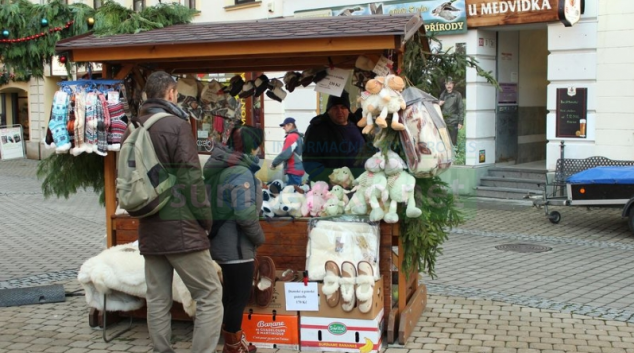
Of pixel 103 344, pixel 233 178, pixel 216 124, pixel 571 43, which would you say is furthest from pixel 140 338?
pixel 571 43

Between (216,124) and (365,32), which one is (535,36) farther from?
(365,32)

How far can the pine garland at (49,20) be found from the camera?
6836mm

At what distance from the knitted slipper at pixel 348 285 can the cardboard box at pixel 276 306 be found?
41 centimetres

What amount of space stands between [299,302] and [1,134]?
2133cm

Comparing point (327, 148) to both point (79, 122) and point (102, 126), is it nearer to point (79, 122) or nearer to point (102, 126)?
point (102, 126)

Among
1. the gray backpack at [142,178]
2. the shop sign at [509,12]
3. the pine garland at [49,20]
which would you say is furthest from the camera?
the shop sign at [509,12]

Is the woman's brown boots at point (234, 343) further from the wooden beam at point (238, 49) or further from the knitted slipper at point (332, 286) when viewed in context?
the wooden beam at point (238, 49)

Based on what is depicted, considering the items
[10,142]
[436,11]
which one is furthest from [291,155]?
[10,142]

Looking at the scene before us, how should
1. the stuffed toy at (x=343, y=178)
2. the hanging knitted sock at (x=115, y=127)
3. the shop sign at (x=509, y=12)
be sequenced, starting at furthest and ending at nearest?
the shop sign at (x=509, y=12) → the stuffed toy at (x=343, y=178) → the hanging knitted sock at (x=115, y=127)


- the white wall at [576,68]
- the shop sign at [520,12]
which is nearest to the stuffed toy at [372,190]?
the shop sign at [520,12]

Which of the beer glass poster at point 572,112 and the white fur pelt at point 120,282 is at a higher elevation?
the beer glass poster at point 572,112

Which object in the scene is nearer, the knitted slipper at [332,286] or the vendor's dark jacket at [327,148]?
the knitted slipper at [332,286]

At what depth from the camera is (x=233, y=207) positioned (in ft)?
16.2

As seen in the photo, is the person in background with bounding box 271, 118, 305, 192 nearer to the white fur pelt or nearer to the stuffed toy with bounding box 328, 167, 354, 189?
the stuffed toy with bounding box 328, 167, 354, 189
